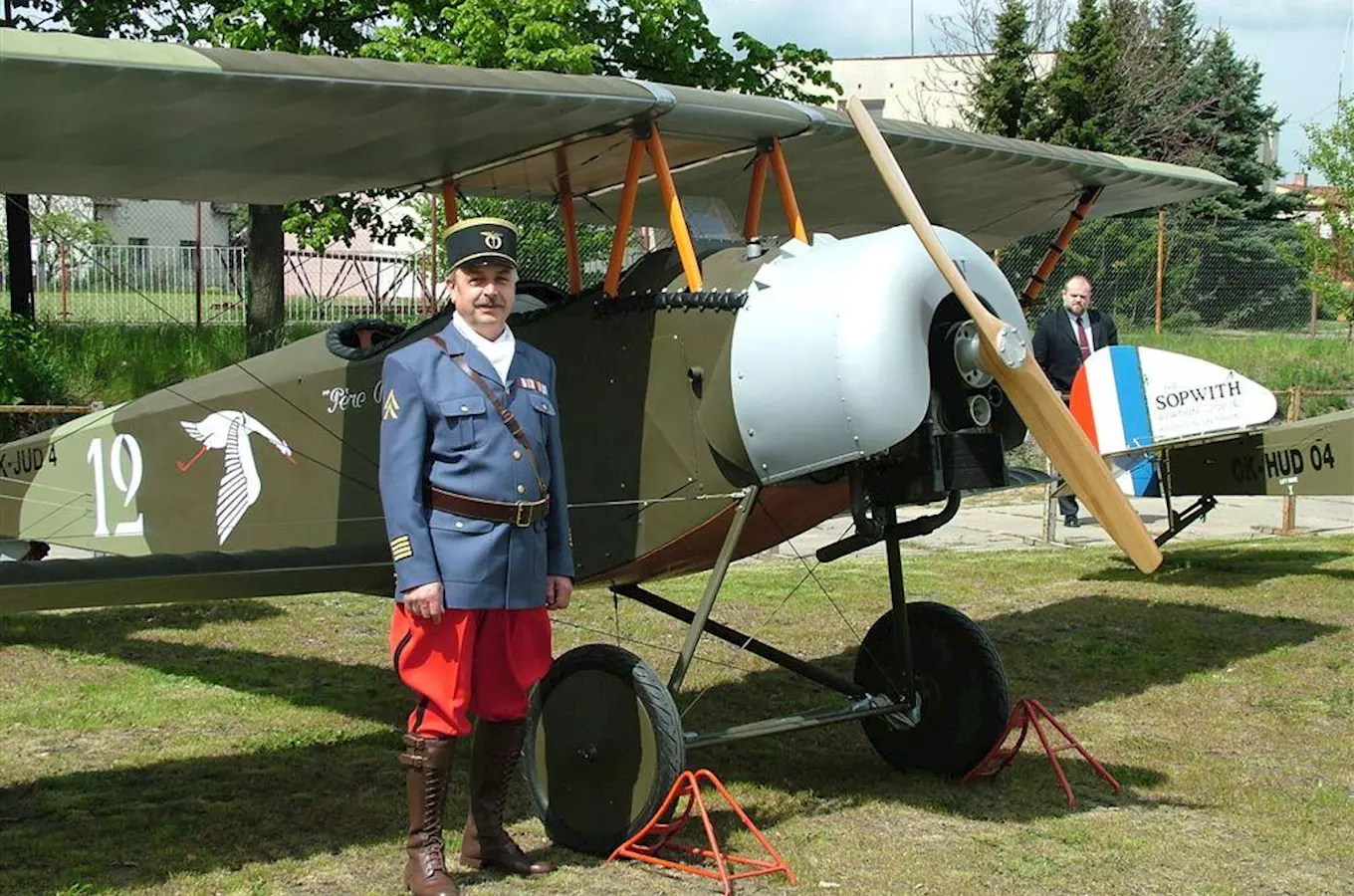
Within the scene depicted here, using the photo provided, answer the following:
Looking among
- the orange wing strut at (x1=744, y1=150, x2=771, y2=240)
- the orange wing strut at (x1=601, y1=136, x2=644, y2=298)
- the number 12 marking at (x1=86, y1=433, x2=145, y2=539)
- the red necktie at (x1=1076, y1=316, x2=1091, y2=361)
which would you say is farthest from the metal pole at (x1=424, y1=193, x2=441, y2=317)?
the orange wing strut at (x1=601, y1=136, x2=644, y2=298)

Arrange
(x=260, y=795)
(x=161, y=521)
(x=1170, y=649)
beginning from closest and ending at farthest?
(x=260, y=795), (x=161, y=521), (x=1170, y=649)

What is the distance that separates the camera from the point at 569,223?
251 inches

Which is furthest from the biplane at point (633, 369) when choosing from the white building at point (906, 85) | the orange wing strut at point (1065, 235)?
the white building at point (906, 85)

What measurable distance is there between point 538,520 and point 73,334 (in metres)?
13.7

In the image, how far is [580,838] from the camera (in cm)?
494

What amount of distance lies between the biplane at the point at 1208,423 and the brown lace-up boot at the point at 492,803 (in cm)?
601

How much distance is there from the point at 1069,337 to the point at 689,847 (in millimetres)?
7060

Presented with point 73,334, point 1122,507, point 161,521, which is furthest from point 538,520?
point 73,334

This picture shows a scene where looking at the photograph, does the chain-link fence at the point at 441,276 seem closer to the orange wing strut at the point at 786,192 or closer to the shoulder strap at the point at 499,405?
the orange wing strut at the point at 786,192

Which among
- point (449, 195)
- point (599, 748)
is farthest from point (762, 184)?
point (599, 748)

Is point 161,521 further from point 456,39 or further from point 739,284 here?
point 456,39

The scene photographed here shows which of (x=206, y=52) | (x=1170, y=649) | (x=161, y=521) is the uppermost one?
(x=206, y=52)

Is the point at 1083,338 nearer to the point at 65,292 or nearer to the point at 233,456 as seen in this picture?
the point at 233,456

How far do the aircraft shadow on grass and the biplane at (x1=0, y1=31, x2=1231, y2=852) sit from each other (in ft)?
1.21
